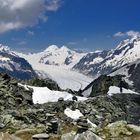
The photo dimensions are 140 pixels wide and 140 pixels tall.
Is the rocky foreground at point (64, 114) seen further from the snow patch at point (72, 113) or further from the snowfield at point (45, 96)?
the snowfield at point (45, 96)

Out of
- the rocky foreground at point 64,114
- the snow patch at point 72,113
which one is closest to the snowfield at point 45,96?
the rocky foreground at point 64,114

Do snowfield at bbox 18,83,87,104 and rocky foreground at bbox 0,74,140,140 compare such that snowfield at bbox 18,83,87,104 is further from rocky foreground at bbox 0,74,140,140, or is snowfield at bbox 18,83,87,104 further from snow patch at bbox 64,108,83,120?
snow patch at bbox 64,108,83,120

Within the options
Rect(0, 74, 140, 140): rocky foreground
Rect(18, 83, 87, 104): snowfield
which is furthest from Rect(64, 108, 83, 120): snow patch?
Rect(18, 83, 87, 104): snowfield

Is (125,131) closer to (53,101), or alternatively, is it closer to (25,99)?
(25,99)

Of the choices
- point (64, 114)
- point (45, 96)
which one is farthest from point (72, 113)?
point (45, 96)

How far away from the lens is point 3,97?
102938 mm

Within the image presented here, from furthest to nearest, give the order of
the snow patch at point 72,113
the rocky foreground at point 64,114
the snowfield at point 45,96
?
the snowfield at point 45,96 < the snow patch at point 72,113 < the rocky foreground at point 64,114

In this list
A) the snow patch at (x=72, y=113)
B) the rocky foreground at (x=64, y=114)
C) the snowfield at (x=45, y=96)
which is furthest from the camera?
the snowfield at (x=45, y=96)

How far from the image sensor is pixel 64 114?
107312 millimetres

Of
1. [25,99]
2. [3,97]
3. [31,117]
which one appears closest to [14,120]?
[31,117]

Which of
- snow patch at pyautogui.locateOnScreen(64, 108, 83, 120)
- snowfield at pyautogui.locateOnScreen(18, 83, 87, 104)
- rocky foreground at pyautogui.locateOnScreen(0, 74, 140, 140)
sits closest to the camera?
rocky foreground at pyautogui.locateOnScreen(0, 74, 140, 140)

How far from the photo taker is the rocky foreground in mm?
46000

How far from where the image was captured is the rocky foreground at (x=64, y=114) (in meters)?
46.0

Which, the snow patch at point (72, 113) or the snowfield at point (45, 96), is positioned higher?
the snowfield at point (45, 96)
